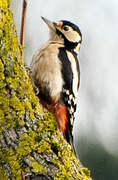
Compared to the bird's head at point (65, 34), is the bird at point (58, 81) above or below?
below

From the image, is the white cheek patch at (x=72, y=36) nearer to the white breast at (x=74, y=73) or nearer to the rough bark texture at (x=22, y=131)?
the white breast at (x=74, y=73)

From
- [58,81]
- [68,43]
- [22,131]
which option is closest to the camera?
[22,131]

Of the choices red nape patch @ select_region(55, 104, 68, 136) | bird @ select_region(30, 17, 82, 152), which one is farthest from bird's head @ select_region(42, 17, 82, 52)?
red nape patch @ select_region(55, 104, 68, 136)

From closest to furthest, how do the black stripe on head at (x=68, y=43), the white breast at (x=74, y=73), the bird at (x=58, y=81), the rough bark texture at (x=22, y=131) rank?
the rough bark texture at (x=22, y=131), the bird at (x=58, y=81), the white breast at (x=74, y=73), the black stripe on head at (x=68, y=43)

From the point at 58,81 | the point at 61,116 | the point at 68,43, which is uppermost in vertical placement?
the point at 68,43

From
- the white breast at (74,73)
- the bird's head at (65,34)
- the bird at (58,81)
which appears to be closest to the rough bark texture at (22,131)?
the bird at (58,81)

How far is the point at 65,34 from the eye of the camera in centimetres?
528

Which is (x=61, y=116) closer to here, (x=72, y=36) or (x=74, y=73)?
(x=74, y=73)

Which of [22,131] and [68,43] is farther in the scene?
[68,43]

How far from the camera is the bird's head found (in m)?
5.24

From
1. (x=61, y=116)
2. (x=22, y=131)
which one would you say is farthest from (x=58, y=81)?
(x=22, y=131)

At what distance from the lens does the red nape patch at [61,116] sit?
4.53m

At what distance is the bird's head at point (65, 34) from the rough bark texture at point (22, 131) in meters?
1.73

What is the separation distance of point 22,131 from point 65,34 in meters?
2.23
